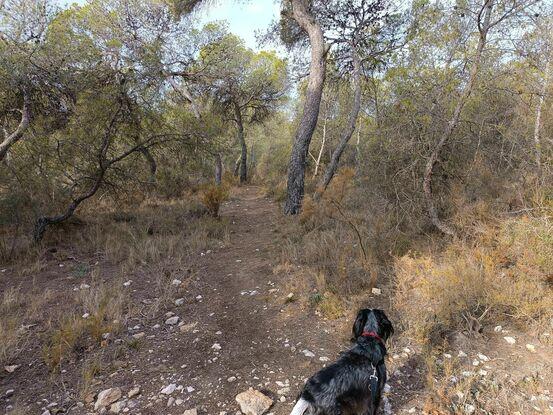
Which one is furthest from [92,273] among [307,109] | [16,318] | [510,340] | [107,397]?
[307,109]

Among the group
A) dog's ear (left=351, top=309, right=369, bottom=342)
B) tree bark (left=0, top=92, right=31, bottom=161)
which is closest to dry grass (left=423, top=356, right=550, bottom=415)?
dog's ear (left=351, top=309, right=369, bottom=342)

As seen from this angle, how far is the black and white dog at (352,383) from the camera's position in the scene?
2.15 metres

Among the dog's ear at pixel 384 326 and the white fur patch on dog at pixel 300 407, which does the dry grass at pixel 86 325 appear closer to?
the white fur patch on dog at pixel 300 407

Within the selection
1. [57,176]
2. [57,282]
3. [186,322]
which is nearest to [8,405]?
[186,322]

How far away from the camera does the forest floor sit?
276 centimetres

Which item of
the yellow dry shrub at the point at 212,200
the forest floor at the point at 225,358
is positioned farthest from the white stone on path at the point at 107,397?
the yellow dry shrub at the point at 212,200

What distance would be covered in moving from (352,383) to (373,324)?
0.64m

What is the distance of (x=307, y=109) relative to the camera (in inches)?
327

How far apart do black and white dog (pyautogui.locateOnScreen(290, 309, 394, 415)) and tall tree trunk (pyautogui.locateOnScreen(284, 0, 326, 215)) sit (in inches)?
233

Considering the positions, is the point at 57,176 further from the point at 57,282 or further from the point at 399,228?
the point at 399,228

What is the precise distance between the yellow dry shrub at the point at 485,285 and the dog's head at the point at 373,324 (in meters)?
0.72

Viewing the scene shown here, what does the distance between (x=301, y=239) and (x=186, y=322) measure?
303 centimetres

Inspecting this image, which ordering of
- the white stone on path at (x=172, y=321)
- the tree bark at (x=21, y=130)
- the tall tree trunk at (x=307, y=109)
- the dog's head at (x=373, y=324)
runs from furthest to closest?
the tall tree trunk at (x=307, y=109)
the tree bark at (x=21, y=130)
the white stone on path at (x=172, y=321)
the dog's head at (x=373, y=324)

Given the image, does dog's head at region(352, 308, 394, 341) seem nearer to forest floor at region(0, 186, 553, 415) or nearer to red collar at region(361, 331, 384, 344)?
red collar at region(361, 331, 384, 344)
